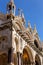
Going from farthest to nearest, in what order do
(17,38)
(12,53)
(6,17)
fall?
1. (6,17)
2. (17,38)
3. (12,53)

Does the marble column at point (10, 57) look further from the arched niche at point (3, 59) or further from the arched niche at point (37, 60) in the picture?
the arched niche at point (37, 60)

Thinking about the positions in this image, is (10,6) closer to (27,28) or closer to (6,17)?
(6,17)

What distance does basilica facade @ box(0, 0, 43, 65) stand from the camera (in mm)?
29108

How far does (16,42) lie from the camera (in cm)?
3041

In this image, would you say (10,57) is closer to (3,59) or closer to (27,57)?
(3,59)

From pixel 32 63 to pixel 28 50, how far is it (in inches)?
79.4

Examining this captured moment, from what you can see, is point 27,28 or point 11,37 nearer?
point 11,37

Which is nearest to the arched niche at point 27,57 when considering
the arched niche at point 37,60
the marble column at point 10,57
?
the arched niche at point 37,60

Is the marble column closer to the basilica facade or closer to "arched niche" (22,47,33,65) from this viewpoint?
the basilica facade

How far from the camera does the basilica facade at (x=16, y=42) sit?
2911cm

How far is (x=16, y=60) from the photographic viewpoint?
98.2ft

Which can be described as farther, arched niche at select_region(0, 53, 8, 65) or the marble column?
arched niche at select_region(0, 53, 8, 65)

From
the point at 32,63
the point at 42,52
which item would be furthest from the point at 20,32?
the point at 42,52

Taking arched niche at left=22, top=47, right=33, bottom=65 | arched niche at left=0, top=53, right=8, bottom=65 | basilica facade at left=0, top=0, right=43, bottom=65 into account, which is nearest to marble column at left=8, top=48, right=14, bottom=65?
basilica facade at left=0, top=0, right=43, bottom=65
